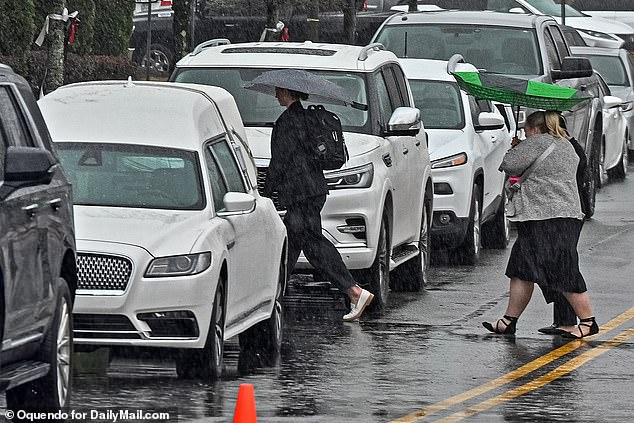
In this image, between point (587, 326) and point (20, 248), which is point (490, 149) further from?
point (20, 248)

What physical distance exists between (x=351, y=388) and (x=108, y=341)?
57.9 inches

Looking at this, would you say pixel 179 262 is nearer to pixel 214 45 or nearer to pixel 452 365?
pixel 452 365

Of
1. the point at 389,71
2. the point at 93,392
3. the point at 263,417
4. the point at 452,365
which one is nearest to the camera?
the point at 263,417

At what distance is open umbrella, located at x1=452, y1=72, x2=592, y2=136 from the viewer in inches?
537

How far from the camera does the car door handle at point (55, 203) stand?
9.12 m

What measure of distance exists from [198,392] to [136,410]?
0.76 meters

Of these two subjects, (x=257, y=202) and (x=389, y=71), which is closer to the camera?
(x=257, y=202)

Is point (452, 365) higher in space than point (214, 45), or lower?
lower

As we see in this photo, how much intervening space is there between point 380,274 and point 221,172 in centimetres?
315

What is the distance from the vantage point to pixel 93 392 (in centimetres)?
1049

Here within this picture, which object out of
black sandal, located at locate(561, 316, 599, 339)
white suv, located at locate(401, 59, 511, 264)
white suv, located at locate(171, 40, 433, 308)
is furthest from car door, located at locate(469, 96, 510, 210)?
black sandal, located at locate(561, 316, 599, 339)

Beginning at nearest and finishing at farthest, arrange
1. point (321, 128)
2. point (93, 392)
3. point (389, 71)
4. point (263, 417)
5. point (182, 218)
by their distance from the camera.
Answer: point (263, 417)
point (93, 392)
point (182, 218)
point (321, 128)
point (389, 71)

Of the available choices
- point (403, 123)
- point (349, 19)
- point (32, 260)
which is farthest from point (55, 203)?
point (349, 19)

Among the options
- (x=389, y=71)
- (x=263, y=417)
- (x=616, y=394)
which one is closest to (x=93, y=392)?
(x=263, y=417)
